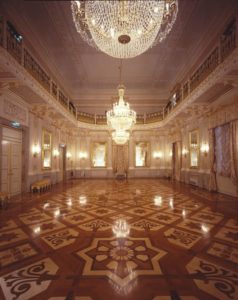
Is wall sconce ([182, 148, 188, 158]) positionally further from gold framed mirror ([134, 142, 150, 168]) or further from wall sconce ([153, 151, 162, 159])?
gold framed mirror ([134, 142, 150, 168])

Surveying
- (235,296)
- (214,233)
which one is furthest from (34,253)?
(214,233)

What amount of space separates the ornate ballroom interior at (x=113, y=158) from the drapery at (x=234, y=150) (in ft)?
0.22

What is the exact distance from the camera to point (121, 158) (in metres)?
12.9

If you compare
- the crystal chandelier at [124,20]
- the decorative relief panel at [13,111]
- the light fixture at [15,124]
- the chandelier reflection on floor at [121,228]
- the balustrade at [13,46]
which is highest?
the balustrade at [13,46]

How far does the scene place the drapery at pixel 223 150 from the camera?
19.2 ft

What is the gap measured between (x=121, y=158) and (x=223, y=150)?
7.78m

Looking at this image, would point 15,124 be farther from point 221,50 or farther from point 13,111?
point 221,50

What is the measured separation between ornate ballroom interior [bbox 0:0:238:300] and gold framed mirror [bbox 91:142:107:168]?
29cm

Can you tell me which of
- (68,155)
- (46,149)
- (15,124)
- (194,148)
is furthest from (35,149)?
(194,148)

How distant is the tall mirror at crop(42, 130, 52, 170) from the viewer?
301 inches

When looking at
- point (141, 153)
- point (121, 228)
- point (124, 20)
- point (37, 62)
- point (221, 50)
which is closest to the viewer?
point (124, 20)

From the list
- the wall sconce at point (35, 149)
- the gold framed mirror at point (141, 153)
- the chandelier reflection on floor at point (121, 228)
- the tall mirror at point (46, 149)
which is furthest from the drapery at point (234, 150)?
the tall mirror at point (46, 149)

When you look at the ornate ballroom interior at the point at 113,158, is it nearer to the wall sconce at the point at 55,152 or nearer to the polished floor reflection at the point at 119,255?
the polished floor reflection at the point at 119,255

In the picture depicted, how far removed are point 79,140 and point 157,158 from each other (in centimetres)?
633
